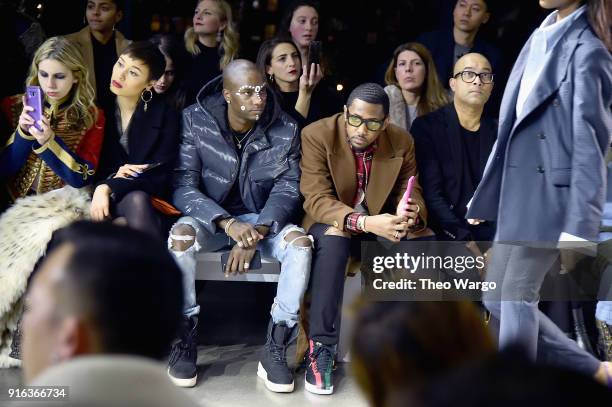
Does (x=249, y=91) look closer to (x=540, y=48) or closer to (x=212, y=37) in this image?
(x=212, y=37)

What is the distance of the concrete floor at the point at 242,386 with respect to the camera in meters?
3.50

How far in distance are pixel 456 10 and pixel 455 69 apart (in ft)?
1.73

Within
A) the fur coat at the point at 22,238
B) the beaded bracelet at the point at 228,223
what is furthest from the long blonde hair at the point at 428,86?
the fur coat at the point at 22,238

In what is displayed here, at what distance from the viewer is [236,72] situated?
396cm

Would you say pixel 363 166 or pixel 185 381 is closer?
pixel 185 381

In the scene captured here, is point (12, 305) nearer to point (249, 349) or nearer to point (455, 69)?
point (249, 349)

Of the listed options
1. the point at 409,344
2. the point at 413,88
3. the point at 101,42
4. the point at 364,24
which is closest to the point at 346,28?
the point at 364,24

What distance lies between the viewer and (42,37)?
4.22 meters

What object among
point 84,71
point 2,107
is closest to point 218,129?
point 84,71

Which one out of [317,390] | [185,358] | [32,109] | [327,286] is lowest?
[317,390]

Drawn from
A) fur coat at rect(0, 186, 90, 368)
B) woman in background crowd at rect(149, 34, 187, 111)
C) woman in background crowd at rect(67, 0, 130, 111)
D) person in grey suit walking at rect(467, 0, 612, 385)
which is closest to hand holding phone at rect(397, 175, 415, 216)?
person in grey suit walking at rect(467, 0, 612, 385)

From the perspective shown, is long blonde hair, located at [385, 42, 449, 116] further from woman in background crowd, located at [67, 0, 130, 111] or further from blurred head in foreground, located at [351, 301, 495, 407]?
blurred head in foreground, located at [351, 301, 495, 407]

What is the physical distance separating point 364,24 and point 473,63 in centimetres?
90

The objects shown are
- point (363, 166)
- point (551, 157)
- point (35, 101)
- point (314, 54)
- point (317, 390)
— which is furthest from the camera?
point (314, 54)
